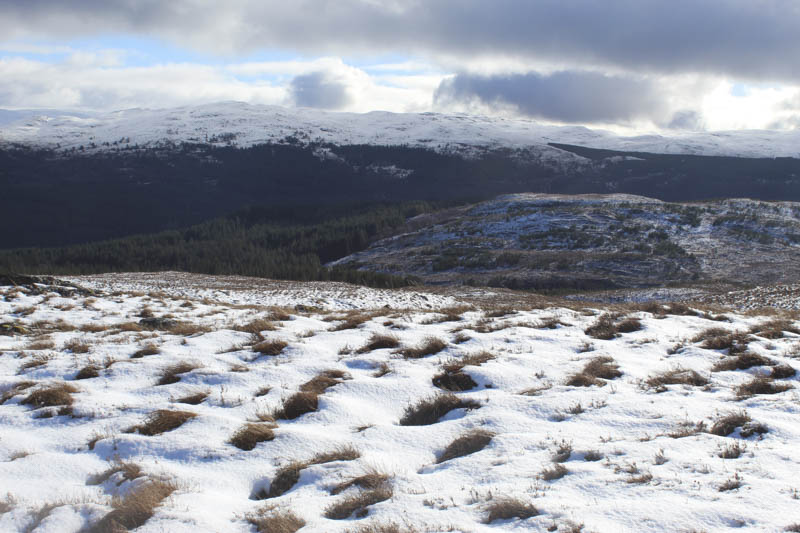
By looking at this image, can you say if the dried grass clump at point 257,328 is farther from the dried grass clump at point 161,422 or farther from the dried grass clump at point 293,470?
the dried grass clump at point 293,470

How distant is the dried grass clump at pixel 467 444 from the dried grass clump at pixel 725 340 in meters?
6.83

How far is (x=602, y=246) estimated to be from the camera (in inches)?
3386

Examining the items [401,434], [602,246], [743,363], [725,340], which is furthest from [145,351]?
[602,246]

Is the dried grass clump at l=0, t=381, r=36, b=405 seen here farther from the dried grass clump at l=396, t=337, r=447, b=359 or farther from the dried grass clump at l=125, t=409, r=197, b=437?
the dried grass clump at l=396, t=337, r=447, b=359

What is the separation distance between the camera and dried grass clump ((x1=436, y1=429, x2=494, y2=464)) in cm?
688

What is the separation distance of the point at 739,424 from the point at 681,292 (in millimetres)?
49513

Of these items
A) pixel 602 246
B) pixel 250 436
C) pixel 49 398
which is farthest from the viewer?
pixel 602 246

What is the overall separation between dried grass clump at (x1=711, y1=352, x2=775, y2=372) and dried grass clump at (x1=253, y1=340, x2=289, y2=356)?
8572 millimetres

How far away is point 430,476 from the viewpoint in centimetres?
617

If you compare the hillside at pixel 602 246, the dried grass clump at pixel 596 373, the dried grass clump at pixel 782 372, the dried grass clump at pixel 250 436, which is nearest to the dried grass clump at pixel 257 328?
the dried grass clump at pixel 250 436

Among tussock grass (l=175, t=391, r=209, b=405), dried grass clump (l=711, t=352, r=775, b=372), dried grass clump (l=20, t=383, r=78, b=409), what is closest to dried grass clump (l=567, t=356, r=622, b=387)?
dried grass clump (l=711, t=352, r=775, b=372)

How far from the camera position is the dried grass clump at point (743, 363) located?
1002 centimetres

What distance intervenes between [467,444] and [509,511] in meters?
1.84

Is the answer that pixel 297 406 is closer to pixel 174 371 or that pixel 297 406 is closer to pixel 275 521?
pixel 275 521
